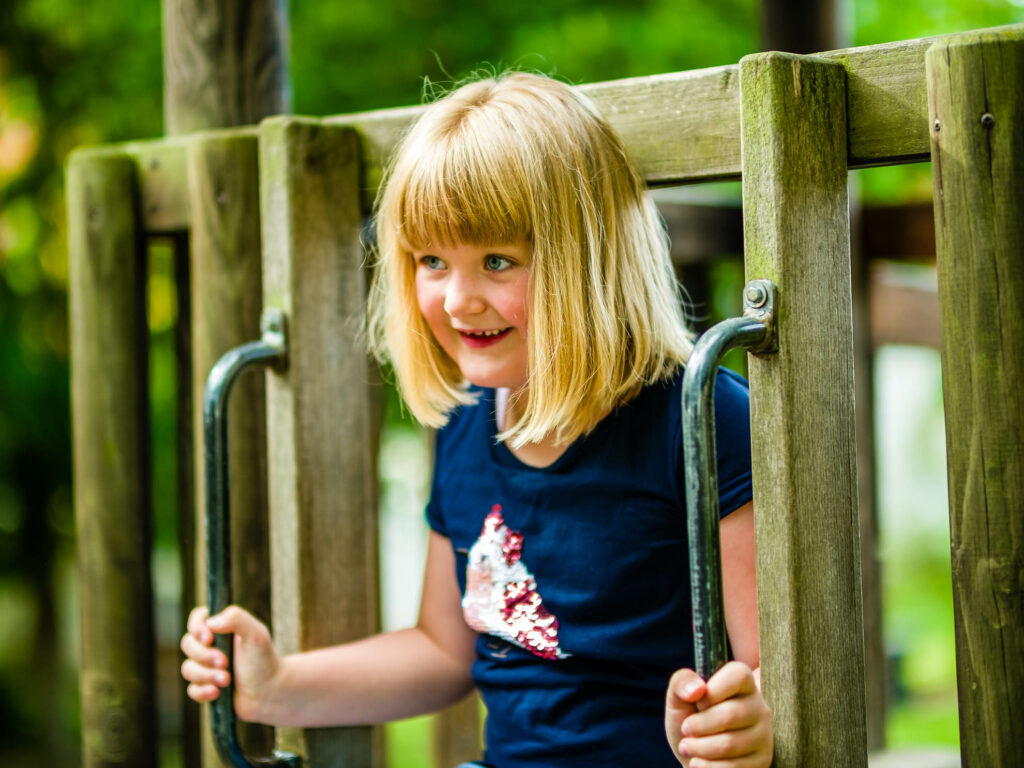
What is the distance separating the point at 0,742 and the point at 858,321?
520 cm

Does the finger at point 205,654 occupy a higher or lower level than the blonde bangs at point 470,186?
lower

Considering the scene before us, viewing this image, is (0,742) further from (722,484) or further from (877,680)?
(722,484)

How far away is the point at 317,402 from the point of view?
1692mm

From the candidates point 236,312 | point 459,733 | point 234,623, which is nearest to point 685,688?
point 234,623

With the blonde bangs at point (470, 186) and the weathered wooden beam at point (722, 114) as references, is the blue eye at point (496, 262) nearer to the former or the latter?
the blonde bangs at point (470, 186)

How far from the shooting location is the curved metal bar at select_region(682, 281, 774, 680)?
109 cm

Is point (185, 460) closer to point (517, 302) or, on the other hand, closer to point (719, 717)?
point (517, 302)

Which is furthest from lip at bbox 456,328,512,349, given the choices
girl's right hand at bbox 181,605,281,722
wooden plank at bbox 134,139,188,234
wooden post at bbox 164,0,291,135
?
wooden post at bbox 164,0,291,135

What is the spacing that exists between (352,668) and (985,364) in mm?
999

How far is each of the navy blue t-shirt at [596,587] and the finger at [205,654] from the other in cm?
35

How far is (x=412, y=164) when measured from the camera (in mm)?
1428

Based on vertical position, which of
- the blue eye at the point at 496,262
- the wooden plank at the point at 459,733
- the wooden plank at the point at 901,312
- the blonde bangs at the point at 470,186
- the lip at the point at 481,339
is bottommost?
the wooden plank at the point at 459,733

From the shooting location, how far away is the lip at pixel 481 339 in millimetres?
1464

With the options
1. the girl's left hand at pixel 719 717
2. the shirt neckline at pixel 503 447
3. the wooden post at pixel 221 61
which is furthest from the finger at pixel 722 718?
the wooden post at pixel 221 61
